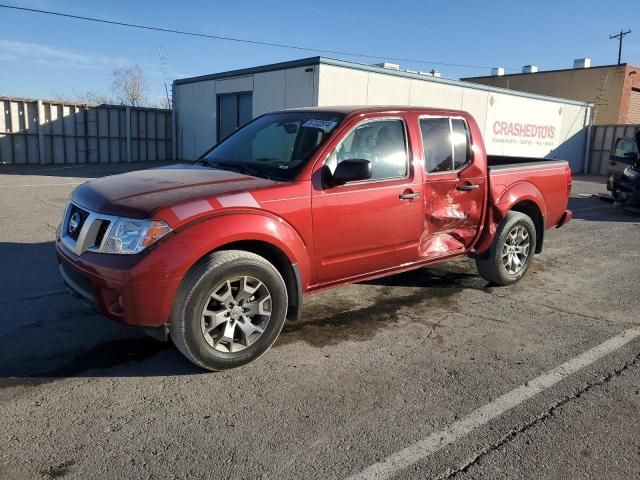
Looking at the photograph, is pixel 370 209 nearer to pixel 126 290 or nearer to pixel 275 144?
pixel 275 144

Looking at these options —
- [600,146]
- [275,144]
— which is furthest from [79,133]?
[600,146]

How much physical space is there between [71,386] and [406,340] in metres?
2.51

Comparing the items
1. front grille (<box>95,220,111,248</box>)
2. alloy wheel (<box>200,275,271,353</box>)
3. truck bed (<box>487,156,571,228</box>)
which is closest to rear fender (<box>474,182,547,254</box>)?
truck bed (<box>487,156,571,228</box>)

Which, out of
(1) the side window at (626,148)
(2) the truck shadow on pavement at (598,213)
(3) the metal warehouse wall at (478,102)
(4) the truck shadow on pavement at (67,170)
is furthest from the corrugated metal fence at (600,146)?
(4) the truck shadow on pavement at (67,170)

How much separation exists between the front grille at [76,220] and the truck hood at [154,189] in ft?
0.20

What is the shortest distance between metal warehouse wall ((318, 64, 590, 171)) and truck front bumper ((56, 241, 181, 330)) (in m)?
13.1

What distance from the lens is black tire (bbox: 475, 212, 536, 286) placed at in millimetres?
5551

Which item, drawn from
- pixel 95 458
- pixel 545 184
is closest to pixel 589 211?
pixel 545 184

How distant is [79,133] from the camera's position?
69.4 feet

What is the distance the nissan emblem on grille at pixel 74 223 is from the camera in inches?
148

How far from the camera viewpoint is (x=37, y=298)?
16.1ft

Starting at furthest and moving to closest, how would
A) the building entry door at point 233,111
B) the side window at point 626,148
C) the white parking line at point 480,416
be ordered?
the building entry door at point 233,111 → the side window at point 626,148 → the white parking line at point 480,416

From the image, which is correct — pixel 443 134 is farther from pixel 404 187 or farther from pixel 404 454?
pixel 404 454

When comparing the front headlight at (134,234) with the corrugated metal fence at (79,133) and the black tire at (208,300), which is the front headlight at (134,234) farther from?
the corrugated metal fence at (79,133)
